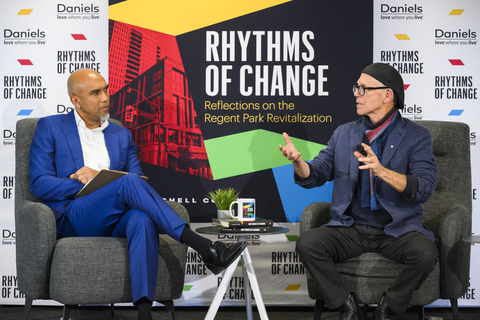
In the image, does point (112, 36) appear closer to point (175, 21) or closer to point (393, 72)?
point (175, 21)

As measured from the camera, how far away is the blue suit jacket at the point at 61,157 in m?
2.53

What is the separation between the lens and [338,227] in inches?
100

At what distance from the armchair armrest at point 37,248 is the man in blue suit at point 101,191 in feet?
0.62

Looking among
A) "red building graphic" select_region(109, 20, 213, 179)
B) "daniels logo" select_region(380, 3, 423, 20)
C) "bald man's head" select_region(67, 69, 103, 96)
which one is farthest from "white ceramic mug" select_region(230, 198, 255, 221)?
"daniels logo" select_region(380, 3, 423, 20)

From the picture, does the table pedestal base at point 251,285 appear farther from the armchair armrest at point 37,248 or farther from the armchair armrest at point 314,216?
the armchair armrest at point 37,248

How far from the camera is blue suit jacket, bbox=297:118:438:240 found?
7.97 feet

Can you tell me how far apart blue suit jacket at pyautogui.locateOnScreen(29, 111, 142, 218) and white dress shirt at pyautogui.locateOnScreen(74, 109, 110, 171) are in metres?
0.04

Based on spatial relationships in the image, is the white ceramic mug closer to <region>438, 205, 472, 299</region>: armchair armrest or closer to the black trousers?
the black trousers

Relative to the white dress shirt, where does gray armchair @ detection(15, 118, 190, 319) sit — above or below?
below

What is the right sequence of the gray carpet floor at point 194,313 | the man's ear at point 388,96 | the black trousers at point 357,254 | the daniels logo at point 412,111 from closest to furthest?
the black trousers at point 357,254 → the man's ear at point 388,96 → the gray carpet floor at point 194,313 → the daniels logo at point 412,111

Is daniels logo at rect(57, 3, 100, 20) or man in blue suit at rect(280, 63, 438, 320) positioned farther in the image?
daniels logo at rect(57, 3, 100, 20)

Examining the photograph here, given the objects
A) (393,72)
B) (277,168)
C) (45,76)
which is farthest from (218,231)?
(45,76)

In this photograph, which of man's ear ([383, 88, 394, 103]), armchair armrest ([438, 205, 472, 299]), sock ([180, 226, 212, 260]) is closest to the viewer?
sock ([180, 226, 212, 260])

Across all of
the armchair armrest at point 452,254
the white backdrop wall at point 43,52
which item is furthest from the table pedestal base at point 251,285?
the white backdrop wall at point 43,52
